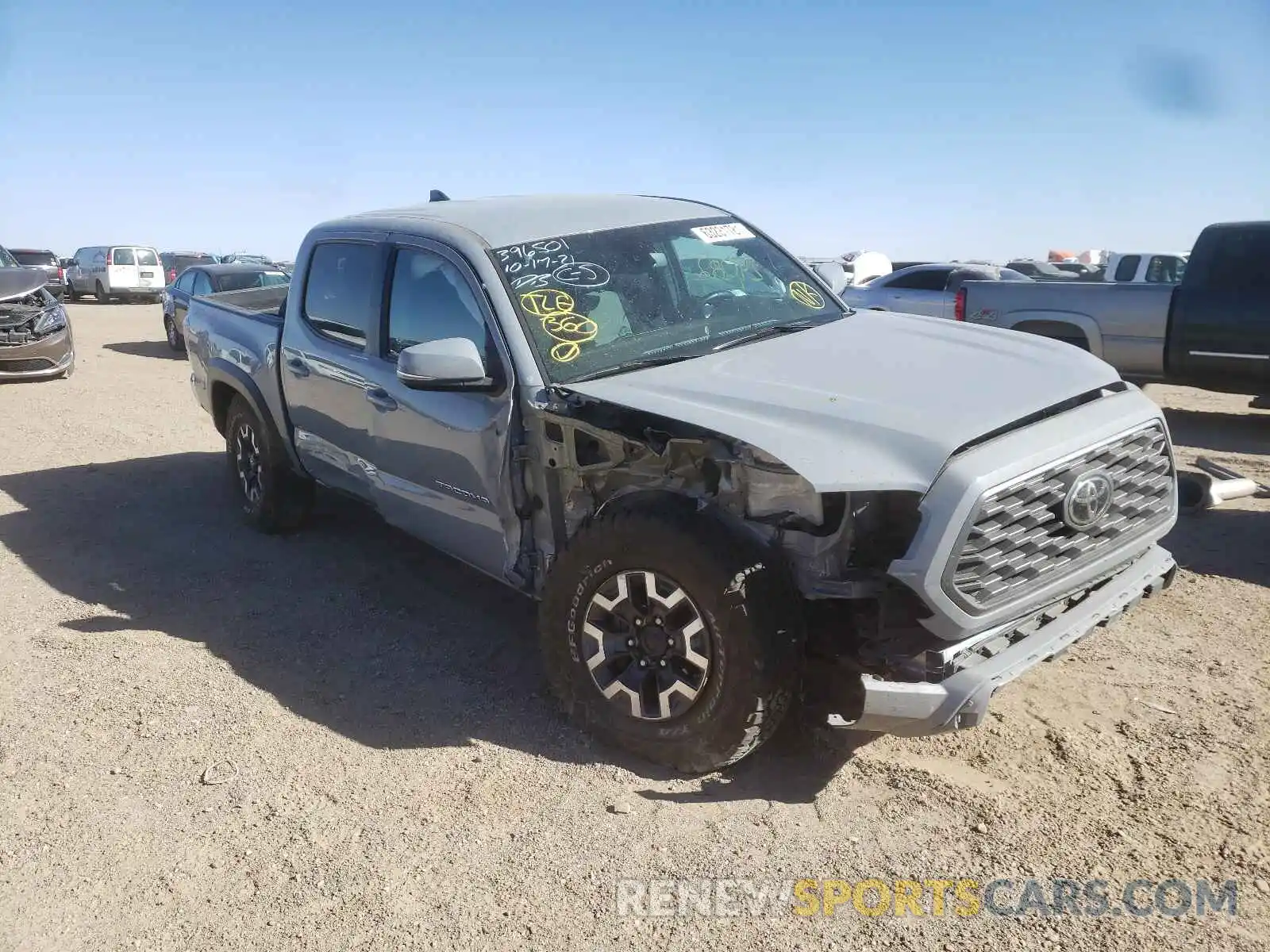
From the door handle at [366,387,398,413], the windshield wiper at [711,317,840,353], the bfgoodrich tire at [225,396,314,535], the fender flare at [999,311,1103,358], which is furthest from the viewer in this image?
the fender flare at [999,311,1103,358]

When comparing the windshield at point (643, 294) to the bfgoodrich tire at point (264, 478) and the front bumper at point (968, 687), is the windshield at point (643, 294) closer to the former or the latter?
Result: the front bumper at point (968, 687)

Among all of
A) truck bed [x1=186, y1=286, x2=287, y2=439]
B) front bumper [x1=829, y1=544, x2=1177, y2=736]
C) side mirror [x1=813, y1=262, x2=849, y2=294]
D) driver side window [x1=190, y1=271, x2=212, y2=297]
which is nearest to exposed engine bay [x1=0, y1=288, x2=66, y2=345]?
driver side window [x1=190, y1=271, x2=212, y2=297]

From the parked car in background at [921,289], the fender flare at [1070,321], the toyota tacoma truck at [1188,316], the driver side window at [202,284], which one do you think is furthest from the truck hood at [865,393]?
the driver side window at [202,284]

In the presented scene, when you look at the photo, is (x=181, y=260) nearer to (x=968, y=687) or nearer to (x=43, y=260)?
(x=43, y=260)

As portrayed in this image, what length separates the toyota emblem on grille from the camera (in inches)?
123

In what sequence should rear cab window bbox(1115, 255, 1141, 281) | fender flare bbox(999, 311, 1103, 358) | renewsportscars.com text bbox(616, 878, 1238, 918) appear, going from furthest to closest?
rear cab window bbox(1115, 255, 1141, 281), fender flare bbox(999, 311, 1103, 358), renewsportscars.com text bbox(616, 878, 1238, 918)

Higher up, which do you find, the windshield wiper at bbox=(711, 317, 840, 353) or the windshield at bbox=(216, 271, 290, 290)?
the windshield wiper at bbox=(711, 317, 840, 353)

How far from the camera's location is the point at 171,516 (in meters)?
6.81

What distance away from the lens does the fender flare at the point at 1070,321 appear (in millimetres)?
9672

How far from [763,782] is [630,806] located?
47 centimetres

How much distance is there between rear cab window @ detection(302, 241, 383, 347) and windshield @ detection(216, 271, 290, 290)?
36.7 feet

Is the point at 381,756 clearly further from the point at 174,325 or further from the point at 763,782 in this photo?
the point at 174,325

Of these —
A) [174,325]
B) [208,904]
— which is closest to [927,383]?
[208,904]

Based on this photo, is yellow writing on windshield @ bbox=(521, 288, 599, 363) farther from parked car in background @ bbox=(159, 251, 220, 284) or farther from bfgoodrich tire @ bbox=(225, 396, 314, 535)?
parked car in background @ bbox=(159, 251, 220, 284)
